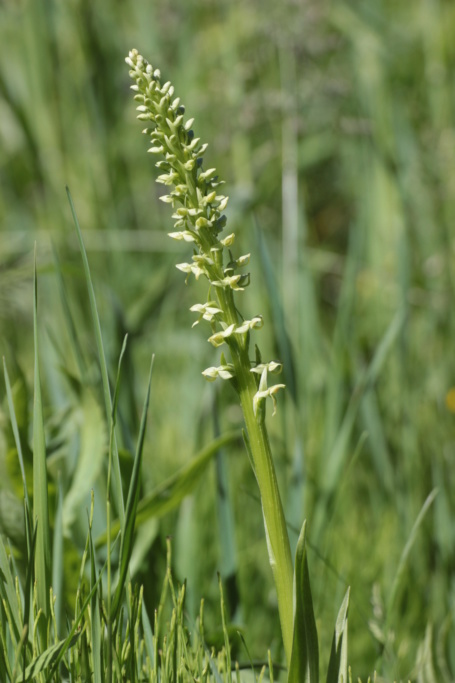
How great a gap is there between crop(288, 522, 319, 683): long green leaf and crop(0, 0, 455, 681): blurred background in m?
0.21

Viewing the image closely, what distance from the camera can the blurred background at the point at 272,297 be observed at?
3.33 feet

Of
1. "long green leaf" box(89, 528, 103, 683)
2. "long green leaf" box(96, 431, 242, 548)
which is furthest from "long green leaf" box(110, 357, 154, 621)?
"long green leaf" box(96, 431, 242, 548)

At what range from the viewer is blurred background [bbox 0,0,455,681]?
101 cm

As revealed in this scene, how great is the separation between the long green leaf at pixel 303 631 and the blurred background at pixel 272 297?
0.21m

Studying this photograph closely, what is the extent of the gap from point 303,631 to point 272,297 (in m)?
0.52

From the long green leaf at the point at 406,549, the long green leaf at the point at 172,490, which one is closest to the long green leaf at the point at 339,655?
the long green leaf at the point at 406,549

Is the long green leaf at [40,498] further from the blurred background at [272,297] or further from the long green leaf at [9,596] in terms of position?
the blurred background at [272,297]

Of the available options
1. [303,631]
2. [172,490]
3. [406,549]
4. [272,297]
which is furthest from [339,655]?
[272,297]

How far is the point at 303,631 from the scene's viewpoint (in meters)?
Answer: 0.57

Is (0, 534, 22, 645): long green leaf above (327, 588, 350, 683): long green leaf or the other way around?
above

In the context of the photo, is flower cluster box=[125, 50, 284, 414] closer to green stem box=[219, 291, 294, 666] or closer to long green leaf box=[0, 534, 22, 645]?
green stem box=[219, 291, 294, 666]

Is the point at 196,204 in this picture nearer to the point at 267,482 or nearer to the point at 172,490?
the point at 267,482

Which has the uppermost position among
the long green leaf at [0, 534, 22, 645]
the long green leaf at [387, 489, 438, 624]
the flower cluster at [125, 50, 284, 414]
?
the flower cluster at [125, 50, 284, 414]

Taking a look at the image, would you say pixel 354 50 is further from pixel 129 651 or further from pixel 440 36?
pixel 129 651
